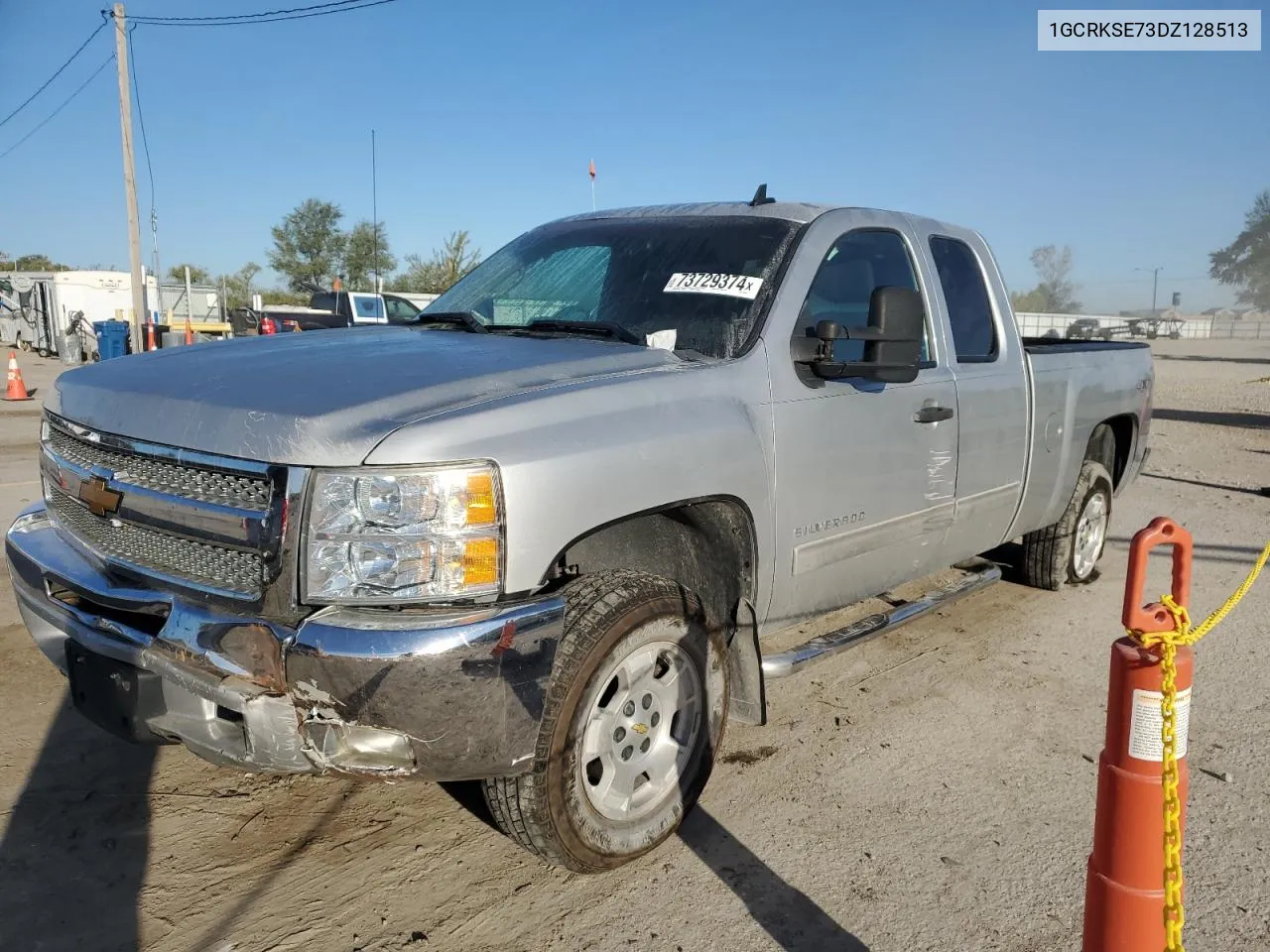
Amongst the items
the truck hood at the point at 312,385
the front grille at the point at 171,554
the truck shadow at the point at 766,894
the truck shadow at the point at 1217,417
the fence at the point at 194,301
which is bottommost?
the truck shadow at the point at 766,894

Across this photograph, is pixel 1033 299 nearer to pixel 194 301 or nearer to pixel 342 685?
pixel 194 301

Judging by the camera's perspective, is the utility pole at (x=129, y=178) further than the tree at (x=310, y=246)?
No

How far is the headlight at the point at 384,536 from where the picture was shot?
224cm

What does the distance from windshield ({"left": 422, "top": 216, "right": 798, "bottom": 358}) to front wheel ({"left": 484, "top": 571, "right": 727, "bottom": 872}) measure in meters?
0.95

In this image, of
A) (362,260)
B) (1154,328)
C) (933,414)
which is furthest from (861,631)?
(1154,328)

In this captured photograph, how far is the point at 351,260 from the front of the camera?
55.9m

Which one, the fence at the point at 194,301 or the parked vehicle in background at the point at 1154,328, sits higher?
the fence at the point at 194,301

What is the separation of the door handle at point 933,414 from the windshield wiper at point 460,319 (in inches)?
66.1

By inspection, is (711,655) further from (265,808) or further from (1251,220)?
(1251,220)

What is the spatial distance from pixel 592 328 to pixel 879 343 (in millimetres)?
967

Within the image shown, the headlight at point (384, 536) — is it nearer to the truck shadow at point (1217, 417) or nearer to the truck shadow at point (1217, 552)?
the truck shadow at point (1217, 552)

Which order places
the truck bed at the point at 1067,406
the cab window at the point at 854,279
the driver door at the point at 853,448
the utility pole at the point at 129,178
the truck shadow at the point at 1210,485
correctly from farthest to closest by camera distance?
the utility pole at the point at 129,178 → the truck shadow at the point at 1210,485 → the truck bed at the point at 1067,406 → the cab window at the point at 854,279 → the driver door at the point at 853,448

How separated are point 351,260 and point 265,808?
56.5m

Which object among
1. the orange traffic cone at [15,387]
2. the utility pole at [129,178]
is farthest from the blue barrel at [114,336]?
the orange traffic cone at [15,387]
